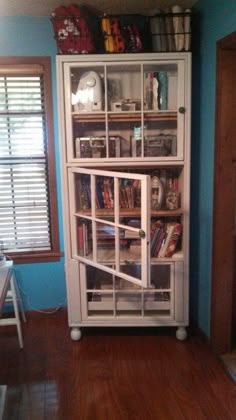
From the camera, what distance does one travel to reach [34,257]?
106 inches

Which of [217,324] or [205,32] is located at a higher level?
[205,32]

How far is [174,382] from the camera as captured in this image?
2012 mm

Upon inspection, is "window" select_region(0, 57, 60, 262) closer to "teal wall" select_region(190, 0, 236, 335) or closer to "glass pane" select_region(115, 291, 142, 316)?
"glass pane" select_region(115, 291, 142, 316)

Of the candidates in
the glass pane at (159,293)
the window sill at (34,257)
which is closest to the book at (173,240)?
the glass pane at (159,293)

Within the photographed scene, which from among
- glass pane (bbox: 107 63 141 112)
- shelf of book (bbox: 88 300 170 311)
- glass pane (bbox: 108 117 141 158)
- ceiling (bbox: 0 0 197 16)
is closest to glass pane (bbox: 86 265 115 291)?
shelf of book (bbox: 88 300 170 311)

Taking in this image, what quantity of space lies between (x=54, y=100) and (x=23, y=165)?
52cm

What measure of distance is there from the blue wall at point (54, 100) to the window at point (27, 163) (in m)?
0.05

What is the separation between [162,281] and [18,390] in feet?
3.69

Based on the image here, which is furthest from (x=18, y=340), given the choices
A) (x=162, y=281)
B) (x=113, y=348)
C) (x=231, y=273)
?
(x=231, y=273)

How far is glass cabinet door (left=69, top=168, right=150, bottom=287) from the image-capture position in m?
2.14

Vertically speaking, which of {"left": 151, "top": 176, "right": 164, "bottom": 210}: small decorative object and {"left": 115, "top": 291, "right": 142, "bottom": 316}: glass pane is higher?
{"left": 151, "top": 176, "right": 164, "bottom": 210}: small decorative object

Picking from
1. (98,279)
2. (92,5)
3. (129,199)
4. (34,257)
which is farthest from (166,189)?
(92,5)

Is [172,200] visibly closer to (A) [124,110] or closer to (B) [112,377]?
(A) [124,110]

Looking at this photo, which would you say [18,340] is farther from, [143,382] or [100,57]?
[100,57]
